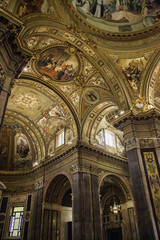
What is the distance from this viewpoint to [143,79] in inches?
450

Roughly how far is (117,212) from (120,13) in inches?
573

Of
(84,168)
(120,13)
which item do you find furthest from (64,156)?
(120,13)

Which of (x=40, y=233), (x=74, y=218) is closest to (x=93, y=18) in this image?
(x=74, y=218)

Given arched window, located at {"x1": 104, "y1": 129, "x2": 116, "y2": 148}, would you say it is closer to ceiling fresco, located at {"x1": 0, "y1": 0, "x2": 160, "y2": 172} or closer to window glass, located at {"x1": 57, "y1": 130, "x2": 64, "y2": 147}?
ceiling fresco, located at {"x1": 0, "y1": 0, "x2": 160, "y2": 172}

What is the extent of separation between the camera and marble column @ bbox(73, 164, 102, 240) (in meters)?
11.2

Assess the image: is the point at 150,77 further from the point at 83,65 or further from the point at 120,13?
the point at 120,13

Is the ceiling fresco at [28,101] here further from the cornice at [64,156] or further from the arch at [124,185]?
the arch at [124,185]

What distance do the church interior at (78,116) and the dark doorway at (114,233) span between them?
0.08 meters

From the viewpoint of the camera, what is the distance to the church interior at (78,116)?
839 cm

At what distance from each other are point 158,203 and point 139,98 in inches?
209

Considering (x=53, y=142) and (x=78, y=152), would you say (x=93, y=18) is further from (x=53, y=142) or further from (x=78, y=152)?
(x=53, y=142)

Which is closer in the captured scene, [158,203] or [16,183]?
[158,203]

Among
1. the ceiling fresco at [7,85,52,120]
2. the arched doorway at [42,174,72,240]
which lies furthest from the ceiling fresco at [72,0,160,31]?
the arched doorway at [42,174,72,240]

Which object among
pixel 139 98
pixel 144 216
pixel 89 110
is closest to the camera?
pixel 144 216
